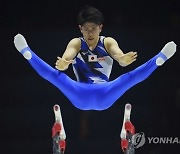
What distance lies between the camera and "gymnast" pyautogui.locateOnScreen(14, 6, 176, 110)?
13.2 feet

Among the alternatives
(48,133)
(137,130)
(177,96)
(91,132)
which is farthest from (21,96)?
(177,96)

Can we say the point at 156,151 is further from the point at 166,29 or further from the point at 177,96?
the point at 166,29

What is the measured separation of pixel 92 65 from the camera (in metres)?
4.41

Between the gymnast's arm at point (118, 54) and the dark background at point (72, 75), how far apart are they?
1217mm

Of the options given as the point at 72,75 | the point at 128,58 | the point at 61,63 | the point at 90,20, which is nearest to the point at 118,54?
the point at 128,58

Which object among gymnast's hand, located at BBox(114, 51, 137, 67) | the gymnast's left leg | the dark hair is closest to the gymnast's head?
the dark hair

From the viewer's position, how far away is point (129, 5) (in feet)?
19.5

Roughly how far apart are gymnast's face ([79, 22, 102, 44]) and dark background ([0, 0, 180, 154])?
127cm

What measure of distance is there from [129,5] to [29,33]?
1344 millimetres

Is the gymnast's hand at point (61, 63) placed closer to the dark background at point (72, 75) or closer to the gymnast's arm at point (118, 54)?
the gymnast's arm at point (118, 54)

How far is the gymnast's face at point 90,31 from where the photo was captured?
419cm

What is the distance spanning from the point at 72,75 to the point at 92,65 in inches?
53.3

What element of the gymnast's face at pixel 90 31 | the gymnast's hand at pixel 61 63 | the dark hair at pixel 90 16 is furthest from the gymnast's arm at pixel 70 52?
the dark hair at pixel 90 16

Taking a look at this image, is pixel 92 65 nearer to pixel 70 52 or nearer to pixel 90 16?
pixel 70 52
